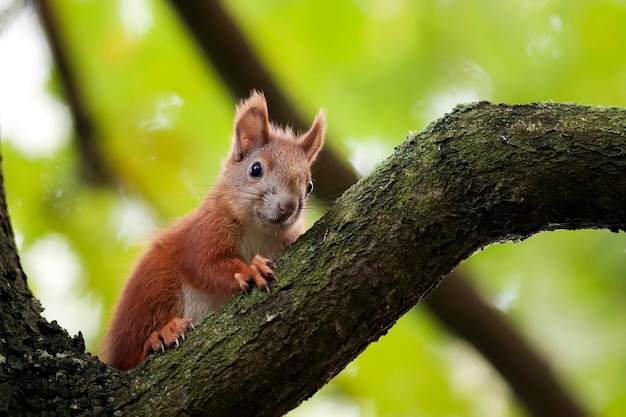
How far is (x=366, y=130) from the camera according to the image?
5.50m

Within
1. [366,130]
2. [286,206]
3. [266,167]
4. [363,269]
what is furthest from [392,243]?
[366,130]

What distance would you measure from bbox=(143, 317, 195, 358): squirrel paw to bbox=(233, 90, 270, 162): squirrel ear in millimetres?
1267

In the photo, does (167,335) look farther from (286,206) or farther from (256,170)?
(256,170)

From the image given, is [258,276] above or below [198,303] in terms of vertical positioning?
below

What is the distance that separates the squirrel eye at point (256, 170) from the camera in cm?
434

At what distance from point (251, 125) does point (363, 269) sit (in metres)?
1.81

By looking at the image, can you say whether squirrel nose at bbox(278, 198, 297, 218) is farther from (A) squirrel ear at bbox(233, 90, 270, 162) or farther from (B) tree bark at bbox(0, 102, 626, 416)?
(B) tree bark at bbox(0, 102, 626, 416)

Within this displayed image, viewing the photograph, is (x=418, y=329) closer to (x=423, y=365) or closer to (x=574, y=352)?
(x=423, y=365)

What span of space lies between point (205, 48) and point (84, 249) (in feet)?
5.29

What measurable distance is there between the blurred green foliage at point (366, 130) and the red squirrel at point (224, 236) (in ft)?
1.27

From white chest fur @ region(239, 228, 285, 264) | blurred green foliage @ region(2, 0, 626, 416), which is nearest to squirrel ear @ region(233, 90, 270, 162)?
blurred green foliage @ region(2, 0, 626, 416)

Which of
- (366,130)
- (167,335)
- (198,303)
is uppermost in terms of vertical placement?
(366,130)

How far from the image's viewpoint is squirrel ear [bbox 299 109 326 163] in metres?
4.34

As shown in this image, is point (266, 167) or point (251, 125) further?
point (251, 125)
